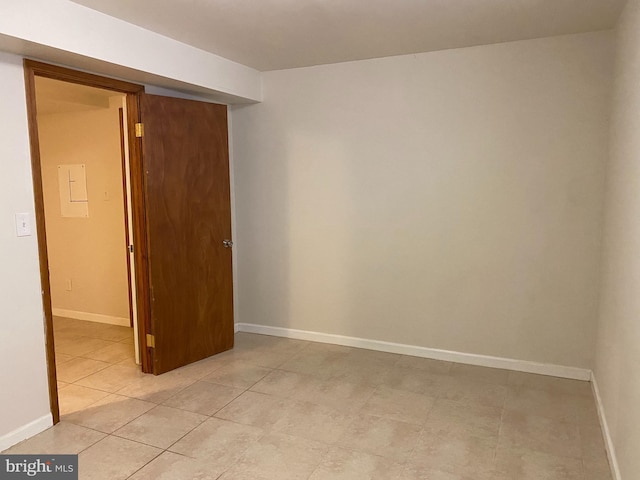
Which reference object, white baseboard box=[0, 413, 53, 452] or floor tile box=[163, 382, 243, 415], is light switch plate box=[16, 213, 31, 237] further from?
floor tile box=[163, 382, 243, 415]

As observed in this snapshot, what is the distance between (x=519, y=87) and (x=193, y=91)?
2463mm

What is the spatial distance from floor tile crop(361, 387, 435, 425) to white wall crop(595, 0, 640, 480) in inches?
39.3

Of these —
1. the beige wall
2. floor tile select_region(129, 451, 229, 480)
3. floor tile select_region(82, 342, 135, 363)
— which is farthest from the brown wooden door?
the beige wall

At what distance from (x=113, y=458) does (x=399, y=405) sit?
66.0 inches

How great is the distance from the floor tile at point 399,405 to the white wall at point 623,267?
100 centimetres

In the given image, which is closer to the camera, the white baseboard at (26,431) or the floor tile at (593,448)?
the floor tile at (593,448)

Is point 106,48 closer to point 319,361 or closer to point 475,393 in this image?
point 319,361

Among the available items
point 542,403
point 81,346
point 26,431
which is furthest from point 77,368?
point 542,403

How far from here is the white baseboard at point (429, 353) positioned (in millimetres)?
3389

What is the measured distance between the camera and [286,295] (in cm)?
432

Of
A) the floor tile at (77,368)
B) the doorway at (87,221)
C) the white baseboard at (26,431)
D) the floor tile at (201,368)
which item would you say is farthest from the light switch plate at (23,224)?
the doorway at (87,221)

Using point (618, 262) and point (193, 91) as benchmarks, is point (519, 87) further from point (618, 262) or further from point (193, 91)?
point (193, 91)

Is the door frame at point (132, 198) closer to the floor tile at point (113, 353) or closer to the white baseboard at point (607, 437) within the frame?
the floor tile at point (113, 353)

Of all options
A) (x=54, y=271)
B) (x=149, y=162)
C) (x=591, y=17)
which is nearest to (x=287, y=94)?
(x=149, y=162)
